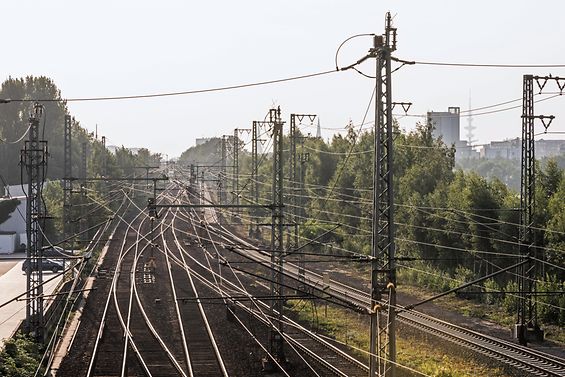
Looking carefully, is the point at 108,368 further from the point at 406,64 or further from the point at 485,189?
the point at 485,189

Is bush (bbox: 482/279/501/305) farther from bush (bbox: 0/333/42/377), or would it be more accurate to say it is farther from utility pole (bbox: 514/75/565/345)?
bush (bbox: 0/333/42/377)

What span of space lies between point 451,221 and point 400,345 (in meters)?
13.8

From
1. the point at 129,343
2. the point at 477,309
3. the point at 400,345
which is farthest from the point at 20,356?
the point at 477,309

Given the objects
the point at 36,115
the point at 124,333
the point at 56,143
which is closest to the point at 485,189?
the point at 124,333

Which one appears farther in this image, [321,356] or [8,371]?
[321,356]

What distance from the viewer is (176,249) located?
4609 cm

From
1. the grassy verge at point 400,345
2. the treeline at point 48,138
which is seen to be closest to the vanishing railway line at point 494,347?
the grassy verge at point 400,345

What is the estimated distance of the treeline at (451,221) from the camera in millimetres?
28859

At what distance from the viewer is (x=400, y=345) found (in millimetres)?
22531

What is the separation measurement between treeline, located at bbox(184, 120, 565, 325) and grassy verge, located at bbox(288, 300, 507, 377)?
249 centimetres

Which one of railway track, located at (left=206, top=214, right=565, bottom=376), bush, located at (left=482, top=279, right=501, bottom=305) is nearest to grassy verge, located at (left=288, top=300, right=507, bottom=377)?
railway track, located at (left=206, top=214, right=565, bottom=376)

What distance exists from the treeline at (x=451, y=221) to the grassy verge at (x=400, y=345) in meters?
2.49

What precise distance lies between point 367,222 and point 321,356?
25.0 meters

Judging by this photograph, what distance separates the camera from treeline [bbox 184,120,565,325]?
28.9 metres
